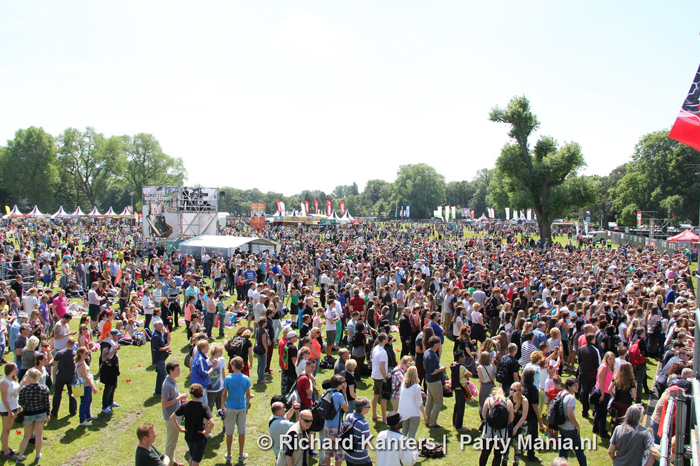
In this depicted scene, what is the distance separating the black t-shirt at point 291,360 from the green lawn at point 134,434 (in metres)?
0.88

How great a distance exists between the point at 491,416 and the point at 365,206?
135 meters

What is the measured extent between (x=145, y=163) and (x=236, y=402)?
81.4 metres

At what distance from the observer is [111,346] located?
7059 mm

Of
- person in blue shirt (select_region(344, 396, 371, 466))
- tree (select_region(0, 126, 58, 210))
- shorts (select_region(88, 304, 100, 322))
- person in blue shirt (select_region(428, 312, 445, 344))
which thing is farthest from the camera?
tree (select_region(0, 126, 58, 210))

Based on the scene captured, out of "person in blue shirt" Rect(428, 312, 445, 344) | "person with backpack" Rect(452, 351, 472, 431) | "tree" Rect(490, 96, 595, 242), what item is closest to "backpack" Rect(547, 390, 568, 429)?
"person with backpack" Rect(452, 351, 472, 431)

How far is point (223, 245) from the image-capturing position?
2255 centimetres

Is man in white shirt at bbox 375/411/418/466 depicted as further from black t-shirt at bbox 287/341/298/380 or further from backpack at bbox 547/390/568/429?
black t-shirt at bbox 287/341/298/380

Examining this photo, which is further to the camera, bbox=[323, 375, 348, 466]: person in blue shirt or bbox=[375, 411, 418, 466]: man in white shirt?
bbox=[323, 375, 348, 466]: person in blue shirt

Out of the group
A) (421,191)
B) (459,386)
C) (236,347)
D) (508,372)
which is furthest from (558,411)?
(421,191)

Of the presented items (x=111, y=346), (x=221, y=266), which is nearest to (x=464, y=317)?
(x=111, y=346)

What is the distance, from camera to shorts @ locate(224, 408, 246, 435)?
5.80 meters

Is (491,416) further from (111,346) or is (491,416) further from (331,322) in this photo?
(111,346)

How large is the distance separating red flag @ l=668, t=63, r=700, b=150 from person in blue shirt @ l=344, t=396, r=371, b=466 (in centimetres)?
508

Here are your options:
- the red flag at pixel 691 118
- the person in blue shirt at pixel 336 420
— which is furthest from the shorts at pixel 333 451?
the red flag at pixel 691 118
